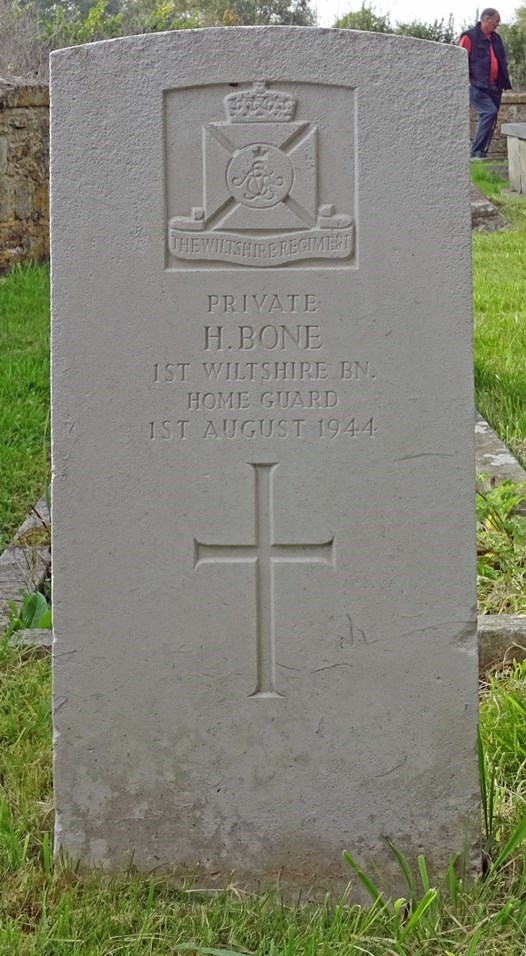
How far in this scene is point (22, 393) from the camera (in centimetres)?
572

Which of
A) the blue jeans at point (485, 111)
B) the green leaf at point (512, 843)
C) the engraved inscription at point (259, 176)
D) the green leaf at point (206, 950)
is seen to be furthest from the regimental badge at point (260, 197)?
the blue jeans at point (485, 111)

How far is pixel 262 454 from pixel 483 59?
14263mm

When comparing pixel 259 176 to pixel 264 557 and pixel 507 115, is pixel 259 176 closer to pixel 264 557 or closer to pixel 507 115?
pixel 264 557

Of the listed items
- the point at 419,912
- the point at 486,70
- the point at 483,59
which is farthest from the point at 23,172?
the point at 483,59

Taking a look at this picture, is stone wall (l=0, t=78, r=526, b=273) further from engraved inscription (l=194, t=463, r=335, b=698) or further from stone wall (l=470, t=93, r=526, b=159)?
stone wall (l=470, t=93, r=526, b=159)

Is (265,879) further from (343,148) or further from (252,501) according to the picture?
(343,148)

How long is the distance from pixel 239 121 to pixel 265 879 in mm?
1494

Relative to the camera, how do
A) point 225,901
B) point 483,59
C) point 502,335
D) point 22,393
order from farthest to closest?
point 483,59, point 502,335, point 22,393, point 225,901

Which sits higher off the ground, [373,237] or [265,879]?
[373,237]

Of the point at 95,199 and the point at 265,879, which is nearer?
the point at 95,199

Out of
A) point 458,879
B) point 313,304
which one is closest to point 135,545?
point 313,304

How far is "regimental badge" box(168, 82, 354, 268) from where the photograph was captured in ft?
7.57

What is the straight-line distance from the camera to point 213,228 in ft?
7.64

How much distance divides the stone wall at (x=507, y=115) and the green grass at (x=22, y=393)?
10.1 m
